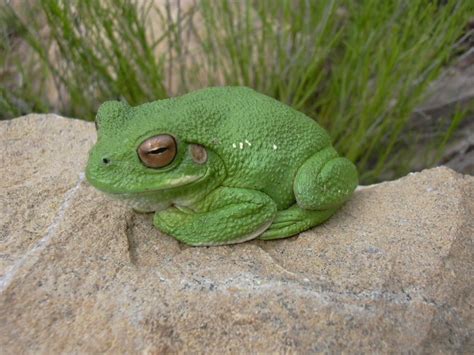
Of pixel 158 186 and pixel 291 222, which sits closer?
pixel 158 186

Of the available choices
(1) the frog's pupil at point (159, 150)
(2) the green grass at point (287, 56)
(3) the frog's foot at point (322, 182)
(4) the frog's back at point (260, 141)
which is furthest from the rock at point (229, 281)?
(2) the green grass at point (287, 56)

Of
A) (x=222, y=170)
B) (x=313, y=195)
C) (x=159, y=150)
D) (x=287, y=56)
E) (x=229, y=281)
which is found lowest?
(x=229, y=281)

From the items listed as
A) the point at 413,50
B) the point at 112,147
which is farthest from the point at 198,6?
the point at 112,147

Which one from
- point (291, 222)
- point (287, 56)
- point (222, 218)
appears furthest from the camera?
point (287, 56)

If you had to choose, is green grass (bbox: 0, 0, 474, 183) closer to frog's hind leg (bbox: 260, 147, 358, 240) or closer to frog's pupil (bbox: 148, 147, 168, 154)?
frog's hind leg (bbox: 260, 147, 358, 240)

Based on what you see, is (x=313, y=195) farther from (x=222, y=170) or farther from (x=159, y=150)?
(x=159, y=150)

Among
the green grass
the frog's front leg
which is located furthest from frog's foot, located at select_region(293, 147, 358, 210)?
the green grass

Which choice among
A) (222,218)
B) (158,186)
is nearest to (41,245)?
(158,186)
